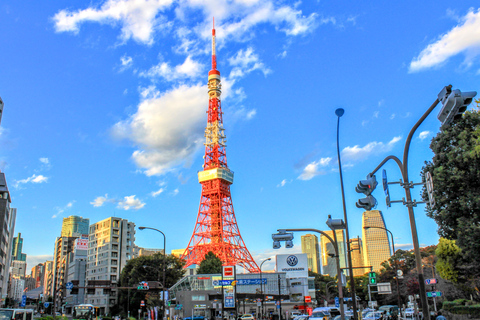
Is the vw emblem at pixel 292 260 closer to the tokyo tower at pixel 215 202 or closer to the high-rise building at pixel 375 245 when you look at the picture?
the tokyo tower at pixel 215 202

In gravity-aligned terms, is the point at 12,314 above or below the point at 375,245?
below

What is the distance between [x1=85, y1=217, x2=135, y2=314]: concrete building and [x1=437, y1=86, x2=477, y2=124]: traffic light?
98.4m

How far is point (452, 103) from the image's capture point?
8.38 meters

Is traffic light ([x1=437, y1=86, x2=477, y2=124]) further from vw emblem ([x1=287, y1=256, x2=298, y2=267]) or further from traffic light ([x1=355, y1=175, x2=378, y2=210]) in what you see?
vw emblem ([x1=287, y1=256, x2=298, y2=267])

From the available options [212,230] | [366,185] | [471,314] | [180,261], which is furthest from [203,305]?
[366,185]

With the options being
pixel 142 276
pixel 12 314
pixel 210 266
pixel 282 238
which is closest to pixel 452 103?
pixel 282 238

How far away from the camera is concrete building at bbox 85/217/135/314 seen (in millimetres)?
95625

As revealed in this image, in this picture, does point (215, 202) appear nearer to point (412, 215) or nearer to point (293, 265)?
point (293, 265)

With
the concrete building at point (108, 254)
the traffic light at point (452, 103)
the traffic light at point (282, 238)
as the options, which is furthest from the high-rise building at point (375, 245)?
the traffic light at point (452, 103)

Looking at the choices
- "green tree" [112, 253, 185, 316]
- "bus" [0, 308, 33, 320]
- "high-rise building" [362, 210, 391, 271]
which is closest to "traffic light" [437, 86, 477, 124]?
"bus" [0, 308, 33, 320]

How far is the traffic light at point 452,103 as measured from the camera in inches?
325

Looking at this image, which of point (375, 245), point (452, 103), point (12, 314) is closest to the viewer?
point (452, 103)

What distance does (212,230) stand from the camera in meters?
92.4

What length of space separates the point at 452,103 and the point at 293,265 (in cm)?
→ 8872
